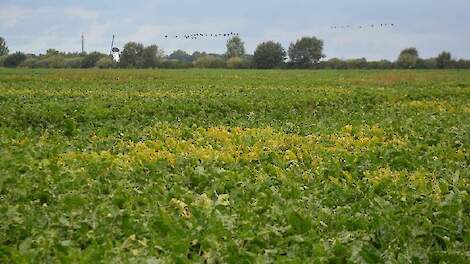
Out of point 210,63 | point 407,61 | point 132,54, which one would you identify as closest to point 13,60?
point 132,54

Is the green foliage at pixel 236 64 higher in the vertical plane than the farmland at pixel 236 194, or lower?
lower

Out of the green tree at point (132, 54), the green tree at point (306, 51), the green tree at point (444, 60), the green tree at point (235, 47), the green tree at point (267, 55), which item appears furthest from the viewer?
the green tree at point (235, 47)

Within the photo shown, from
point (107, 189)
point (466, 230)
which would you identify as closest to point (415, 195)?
point (466, 230)

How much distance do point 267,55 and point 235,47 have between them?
97.2 ft

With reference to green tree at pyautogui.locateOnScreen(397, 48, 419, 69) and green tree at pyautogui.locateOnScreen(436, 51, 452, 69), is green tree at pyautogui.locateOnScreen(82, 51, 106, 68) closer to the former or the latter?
green tree at pyautogui.locateOnScreen(397, 48, 419, 69)

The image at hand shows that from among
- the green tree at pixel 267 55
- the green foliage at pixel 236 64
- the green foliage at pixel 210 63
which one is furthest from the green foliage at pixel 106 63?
the green tree at pixel 267 55

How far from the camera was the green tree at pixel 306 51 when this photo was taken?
9706 centimetres

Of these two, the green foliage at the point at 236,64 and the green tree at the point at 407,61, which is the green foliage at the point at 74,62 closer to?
the green foliage at the point at 236,64

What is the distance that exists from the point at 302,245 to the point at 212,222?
90 centimetres

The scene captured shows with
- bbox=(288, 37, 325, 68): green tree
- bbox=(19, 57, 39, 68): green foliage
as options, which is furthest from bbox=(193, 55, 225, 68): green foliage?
bbox=(19, 57, 39, 68): green foliage

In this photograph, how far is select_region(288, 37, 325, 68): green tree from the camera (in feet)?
318

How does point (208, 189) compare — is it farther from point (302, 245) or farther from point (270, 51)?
point (270, 51)

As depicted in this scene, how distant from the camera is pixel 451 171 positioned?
8.41 m

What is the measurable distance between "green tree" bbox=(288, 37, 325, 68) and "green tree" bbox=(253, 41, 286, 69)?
3739mm
